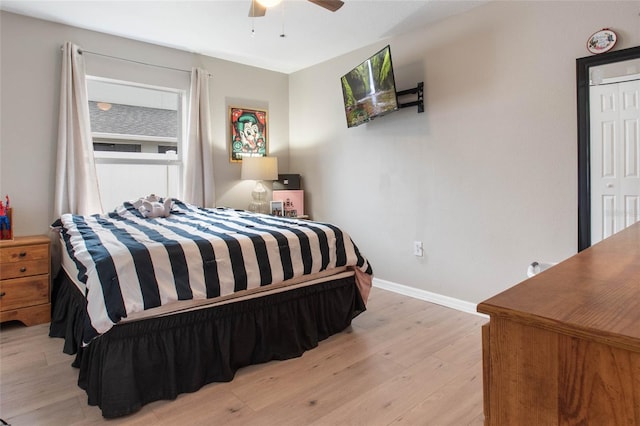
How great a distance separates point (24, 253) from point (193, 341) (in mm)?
1811

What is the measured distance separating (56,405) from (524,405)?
2132 mm

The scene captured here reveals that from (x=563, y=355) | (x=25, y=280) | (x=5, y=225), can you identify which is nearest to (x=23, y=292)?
(x=25, y=280)

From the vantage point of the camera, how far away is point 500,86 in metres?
2.89

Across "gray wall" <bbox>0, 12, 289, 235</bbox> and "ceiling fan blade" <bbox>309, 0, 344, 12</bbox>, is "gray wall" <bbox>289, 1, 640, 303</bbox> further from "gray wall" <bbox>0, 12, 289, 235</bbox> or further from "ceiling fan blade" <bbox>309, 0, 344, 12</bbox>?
"gray wall" <bbox>0, 12, 289, 235</bbox>

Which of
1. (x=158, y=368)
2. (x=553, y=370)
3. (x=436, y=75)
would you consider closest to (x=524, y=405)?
(x=553, y=370)

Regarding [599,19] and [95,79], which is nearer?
[599,19]

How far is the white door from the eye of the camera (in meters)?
2.29

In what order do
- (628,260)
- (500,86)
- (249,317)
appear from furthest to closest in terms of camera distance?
1. (500,86)
2. (249,317)
3. (628,260)

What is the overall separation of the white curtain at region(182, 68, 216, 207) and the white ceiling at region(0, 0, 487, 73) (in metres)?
0.40

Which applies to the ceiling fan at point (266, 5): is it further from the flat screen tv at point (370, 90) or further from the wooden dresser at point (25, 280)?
the wooden dresser at point (25, 280)

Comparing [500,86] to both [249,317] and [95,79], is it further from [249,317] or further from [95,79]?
[95,79]

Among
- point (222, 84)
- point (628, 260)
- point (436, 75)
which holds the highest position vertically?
point (222, 84)

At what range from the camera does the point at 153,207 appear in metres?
3.24

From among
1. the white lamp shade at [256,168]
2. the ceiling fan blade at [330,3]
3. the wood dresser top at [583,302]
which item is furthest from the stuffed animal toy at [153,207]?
the wood dresser top at [583,302]
